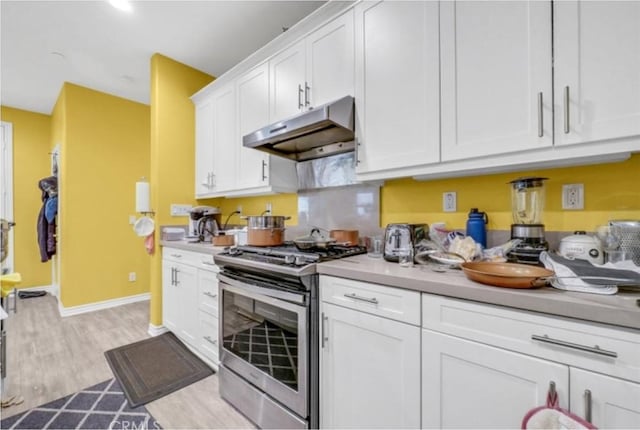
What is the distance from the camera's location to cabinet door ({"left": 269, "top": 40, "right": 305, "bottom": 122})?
1899mm

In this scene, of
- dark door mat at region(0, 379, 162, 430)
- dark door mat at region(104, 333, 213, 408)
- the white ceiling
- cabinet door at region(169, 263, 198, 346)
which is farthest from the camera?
cabinet door at region(169, 263, 198, 346)

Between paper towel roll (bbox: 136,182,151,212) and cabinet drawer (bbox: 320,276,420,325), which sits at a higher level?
paper towel roll (bbox: 136,182,151,212)

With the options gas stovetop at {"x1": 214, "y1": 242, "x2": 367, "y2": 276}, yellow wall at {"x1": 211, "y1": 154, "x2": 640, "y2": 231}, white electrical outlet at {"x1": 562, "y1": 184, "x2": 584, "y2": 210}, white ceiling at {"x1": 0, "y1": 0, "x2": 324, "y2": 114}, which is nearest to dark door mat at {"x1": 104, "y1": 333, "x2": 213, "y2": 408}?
gas stovetop at {"x1": 214, "y1": 242, "x2": 367, "y2": 276}

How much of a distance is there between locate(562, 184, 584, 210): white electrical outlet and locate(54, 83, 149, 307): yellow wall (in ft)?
14.8

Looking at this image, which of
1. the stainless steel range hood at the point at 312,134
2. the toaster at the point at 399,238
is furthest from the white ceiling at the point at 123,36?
the toaster at the point at 399,238

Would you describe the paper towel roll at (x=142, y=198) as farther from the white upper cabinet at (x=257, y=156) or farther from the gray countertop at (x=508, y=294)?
the gray countertop at (x=508, y=294)

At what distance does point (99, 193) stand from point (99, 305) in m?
1.43

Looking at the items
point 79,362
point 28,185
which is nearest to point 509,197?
point 79,362

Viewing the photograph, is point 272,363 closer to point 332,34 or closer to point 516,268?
point 516,268

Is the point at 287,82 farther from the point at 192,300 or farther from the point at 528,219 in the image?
the point at 192,300

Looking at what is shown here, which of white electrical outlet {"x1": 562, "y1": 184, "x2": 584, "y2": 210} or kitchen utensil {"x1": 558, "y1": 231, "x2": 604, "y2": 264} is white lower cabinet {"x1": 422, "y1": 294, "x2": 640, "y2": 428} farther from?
white electrical outlet {"x1": 562, "y1": 184, "x2": 584, "y2": 210}

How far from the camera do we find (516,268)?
1037mm

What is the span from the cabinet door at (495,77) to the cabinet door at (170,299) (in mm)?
2455

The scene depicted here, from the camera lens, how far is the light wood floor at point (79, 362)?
164cm
